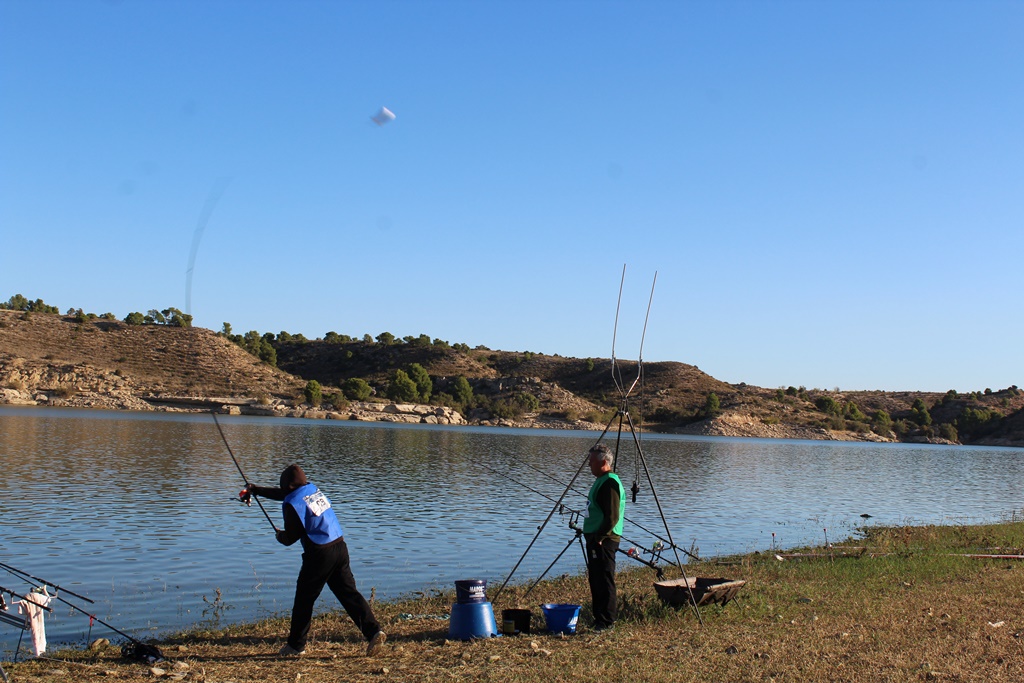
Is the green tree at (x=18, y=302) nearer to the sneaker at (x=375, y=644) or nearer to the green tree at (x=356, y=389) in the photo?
the green tree at (x=356, y=389)

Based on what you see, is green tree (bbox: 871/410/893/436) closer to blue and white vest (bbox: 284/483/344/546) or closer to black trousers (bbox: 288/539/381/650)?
black trousers (bbox: 288/539/381/650)

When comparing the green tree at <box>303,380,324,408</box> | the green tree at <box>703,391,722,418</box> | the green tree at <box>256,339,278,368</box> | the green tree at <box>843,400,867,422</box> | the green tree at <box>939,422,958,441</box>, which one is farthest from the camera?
the green tree at <box>843,400,867,422</box>

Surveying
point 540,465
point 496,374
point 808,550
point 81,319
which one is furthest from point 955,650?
point 496,374

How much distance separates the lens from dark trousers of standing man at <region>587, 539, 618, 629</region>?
930cm

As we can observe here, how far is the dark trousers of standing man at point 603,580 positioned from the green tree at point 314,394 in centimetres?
9324

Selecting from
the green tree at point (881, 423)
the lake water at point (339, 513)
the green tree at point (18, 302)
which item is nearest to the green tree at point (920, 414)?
the green tree at point (881, 423)

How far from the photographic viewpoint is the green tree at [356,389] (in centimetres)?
11112

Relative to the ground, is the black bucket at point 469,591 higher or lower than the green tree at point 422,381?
lower

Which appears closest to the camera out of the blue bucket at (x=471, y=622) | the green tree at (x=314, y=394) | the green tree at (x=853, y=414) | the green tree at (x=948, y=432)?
the blue bucket at (x=471, y=622)

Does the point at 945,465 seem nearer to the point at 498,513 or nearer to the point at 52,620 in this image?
the point at 498,513

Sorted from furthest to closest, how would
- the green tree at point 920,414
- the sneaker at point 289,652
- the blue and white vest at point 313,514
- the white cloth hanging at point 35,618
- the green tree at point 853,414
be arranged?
the green tree at point 853,414
the green tree at point 920,414
the white cloth hanging at point 35,618
the sneaker at point 289,652
the blue and white vest at point 313,514

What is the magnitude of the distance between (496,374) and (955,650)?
126668 mm

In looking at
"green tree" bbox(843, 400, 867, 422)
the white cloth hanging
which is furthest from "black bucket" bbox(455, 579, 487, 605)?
"green tree" bbox(843, 400, 867, 422)

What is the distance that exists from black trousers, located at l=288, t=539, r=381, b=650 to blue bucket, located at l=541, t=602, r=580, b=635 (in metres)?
1.81
